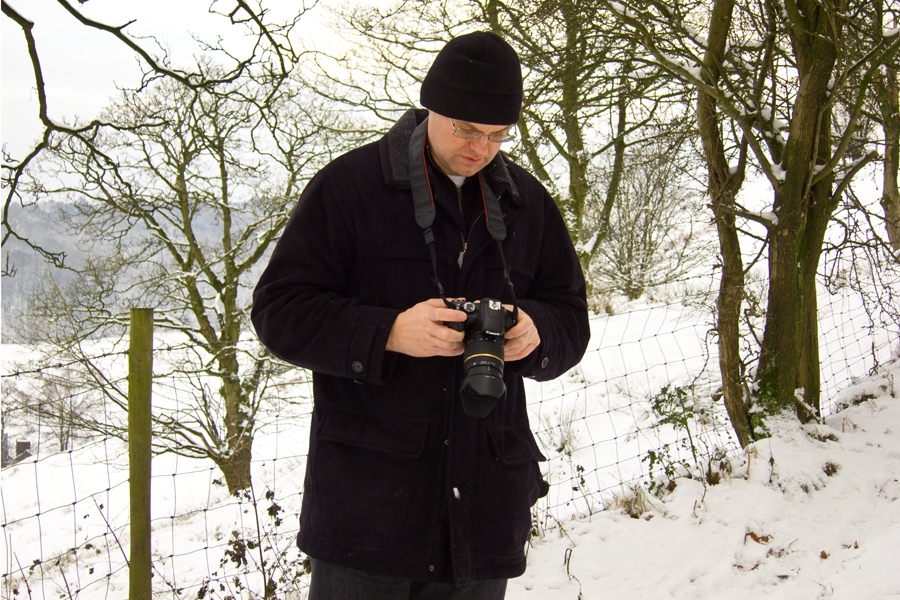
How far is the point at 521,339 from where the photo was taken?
127 centimetres

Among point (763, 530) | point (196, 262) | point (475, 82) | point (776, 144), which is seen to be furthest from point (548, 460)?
point (196, 262)

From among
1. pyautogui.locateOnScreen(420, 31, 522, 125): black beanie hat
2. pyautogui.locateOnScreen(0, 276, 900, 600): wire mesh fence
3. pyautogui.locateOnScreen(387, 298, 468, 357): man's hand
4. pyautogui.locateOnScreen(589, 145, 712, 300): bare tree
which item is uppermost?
pyautogui.locateOnScreen(589, 145, 712, 300): bare tree

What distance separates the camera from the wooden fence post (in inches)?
80.4

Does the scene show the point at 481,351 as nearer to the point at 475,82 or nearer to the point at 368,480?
the point at 368,480

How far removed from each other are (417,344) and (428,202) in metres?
0.32

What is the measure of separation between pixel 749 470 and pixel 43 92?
11.7 feet

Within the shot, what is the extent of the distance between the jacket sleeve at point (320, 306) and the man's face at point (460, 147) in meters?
0.26

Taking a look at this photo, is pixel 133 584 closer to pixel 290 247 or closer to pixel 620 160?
pixel 290 247

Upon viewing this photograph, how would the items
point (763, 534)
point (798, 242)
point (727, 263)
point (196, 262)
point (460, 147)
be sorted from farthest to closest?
point (196, 262), point (727, 263), point (798, 242), point (763, 534), point (460, 147)

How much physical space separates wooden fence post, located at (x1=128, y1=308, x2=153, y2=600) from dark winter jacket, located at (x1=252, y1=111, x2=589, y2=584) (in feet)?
3.32

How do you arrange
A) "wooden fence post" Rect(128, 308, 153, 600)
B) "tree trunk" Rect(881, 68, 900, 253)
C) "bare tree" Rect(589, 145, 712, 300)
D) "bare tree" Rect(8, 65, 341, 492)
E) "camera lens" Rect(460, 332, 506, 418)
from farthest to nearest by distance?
"bare tree" Rect(589, 145, 712, 300)
"bare tree" Rect(8, 65, 341, 492)
"tree trunk" Rect(881, 68, 900, 253)
"wooden fence post" Rect(128, 308, 153, 600)
"camera lens" Rect(460, 332, 506, 418)

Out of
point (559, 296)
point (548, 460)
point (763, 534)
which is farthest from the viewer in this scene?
point (548, 460)

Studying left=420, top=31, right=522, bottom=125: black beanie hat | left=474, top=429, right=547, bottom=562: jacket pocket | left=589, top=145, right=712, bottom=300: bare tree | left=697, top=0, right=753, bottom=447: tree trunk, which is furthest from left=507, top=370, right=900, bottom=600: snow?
left=589, top=145, right=712, bottom=300: bare tree

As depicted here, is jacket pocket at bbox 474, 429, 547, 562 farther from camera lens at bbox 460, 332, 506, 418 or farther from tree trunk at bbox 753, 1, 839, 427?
tree trunk at bbox 753, 1, 839, 427
